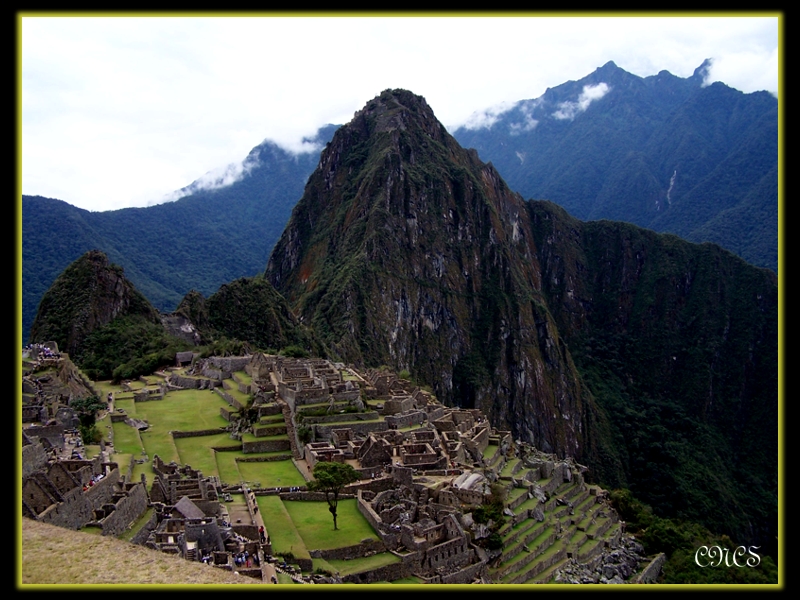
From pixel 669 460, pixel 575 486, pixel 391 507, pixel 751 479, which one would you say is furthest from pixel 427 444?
pixel 751 479

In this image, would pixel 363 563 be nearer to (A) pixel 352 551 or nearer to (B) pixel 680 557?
(A) pixel 352 551

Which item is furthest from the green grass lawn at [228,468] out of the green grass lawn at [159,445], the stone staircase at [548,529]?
the stone staircase at [548,529]

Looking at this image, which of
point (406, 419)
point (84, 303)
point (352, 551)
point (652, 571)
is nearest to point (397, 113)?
point (84, 303)

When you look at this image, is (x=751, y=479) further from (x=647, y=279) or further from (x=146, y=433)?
(x=146, y=433)

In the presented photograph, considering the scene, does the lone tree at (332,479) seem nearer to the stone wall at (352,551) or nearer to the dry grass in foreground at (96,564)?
the stone wall at (352,551)

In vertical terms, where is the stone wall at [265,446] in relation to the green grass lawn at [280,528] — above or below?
above

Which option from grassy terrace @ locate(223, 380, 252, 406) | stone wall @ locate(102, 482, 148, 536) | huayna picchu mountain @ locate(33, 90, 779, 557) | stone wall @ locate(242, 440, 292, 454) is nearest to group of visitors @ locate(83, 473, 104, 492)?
stone wall @ locate(102, 482, 148, 536)
